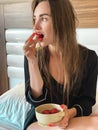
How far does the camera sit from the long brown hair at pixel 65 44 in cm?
112

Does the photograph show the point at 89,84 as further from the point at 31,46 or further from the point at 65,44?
the point at 31,46

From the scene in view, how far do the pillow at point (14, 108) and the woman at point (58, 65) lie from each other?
423mm

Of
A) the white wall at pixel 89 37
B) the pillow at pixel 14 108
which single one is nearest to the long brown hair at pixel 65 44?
the pillow at pixel 14 108

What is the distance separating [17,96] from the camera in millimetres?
1664

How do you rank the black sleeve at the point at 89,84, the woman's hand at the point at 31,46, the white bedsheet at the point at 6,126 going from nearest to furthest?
the woman's hand at the point at 31,46 < the black sleeve at the point at 89,84 < the white bedsheet at the point at 6,126

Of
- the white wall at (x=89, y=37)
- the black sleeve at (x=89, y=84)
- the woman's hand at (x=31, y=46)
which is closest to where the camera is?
the woman's hand at (x=31, y=46)

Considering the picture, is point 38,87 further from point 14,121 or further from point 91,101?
point 14,121

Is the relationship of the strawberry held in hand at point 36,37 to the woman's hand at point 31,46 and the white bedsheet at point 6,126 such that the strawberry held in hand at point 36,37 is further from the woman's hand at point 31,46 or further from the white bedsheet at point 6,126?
the white bedsheet at point 6,126

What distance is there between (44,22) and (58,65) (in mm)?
252

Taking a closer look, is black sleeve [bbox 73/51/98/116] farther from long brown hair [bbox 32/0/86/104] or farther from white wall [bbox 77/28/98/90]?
white wall [bbox 77/28/98/90]

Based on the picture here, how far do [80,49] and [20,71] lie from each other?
1187mm

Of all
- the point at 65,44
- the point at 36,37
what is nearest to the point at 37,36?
the point at 36,37

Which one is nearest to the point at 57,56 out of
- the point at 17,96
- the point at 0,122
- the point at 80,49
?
the point at 80,49

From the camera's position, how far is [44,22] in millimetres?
1126
